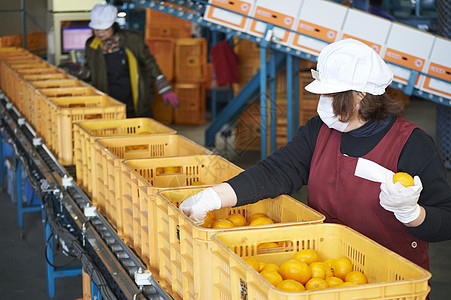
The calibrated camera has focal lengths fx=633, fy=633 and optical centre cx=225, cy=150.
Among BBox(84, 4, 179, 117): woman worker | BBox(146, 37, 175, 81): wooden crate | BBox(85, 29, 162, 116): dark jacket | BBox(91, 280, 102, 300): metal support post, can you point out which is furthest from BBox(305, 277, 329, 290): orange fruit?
BBox(146, 37, 175, 81): wooden crate

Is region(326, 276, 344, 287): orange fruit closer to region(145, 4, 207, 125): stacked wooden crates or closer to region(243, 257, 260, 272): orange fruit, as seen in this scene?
region(243, 257, 260, 272): orange fruit

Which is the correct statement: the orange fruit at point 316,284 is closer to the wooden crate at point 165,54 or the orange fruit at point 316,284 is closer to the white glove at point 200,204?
the white glove at point 200,204

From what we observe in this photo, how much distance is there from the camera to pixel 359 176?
2217 mm

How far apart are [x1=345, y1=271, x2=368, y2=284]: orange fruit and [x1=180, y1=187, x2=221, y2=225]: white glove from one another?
23.4 inches

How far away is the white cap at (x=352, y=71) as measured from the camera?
204cm

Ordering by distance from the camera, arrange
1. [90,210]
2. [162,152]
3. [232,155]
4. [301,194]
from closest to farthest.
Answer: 1. [90,210]
2. [162,152]
3. [301,194]
4. [232,155]

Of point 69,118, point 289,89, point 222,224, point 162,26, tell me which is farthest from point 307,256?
point 162,26

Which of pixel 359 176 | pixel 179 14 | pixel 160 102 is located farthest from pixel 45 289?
pixel 160 102

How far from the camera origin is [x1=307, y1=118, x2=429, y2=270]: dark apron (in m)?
2.18

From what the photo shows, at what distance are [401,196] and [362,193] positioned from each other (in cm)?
40

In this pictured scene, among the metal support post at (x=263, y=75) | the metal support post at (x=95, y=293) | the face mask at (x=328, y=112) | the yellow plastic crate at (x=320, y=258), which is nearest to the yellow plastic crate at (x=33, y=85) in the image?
the metal support post at (x=263, y=75)

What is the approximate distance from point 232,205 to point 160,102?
27.4 feet

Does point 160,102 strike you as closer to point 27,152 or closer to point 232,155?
point 232,155

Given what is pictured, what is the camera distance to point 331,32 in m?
5.77
